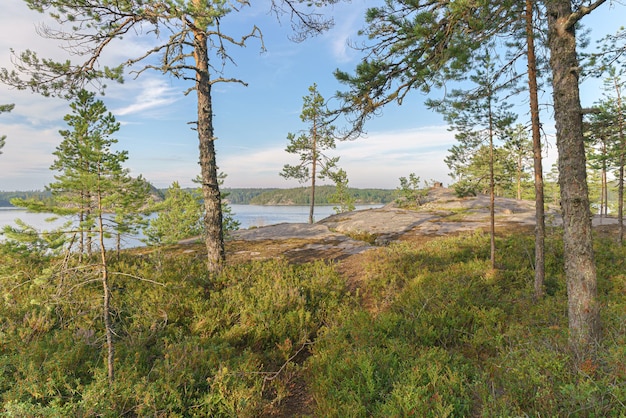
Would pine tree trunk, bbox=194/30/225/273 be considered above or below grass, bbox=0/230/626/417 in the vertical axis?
above

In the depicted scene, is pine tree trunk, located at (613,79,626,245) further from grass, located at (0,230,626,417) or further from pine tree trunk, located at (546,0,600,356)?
pine tree trunk, located at (546,0,600,356)

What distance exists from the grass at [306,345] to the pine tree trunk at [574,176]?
0.44 m

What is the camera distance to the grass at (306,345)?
394 centimetres

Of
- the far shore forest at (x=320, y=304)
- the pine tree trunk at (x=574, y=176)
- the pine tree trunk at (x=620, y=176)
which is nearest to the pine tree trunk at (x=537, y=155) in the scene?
the far shore forest at (x=320, y=304)

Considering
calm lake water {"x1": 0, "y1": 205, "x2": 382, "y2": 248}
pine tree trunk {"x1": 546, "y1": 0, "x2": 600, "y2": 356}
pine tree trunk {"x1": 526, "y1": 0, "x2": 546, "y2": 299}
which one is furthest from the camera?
pine tree trunk {"x1": 526, "y1": 0, "x2": 546, "y2": 299}

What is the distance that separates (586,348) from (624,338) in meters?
0.65

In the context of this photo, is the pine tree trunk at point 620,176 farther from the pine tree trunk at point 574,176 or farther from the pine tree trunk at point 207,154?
the pine tree trunk at point 207,154

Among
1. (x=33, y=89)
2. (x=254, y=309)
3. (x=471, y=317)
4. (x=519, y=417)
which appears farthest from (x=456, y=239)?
(x=33, y=89)

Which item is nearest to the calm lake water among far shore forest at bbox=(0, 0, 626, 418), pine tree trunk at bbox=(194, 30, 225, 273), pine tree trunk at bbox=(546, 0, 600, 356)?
far shore forest at bbox=(0, 0, 626, 418)

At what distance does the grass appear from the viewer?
3941 mm

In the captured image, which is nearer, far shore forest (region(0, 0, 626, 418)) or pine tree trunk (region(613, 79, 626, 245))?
far shore forest (region(0, 0, 626, 418))

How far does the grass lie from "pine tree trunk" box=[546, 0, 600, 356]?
440 mm

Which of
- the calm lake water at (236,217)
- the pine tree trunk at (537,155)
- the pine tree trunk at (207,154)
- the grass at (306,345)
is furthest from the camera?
→ the pine tree trunk at (207,154)

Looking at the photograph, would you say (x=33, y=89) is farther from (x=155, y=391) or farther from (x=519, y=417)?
(x=519, y=417)
